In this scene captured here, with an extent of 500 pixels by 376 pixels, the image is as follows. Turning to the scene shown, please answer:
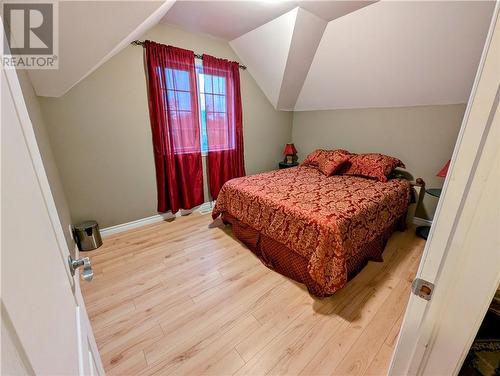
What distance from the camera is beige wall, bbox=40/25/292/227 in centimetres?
218

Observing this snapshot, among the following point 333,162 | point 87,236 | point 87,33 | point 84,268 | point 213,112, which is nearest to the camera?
point 84,268

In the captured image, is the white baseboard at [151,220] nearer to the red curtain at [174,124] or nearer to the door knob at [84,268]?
the red curtain at [174,124]

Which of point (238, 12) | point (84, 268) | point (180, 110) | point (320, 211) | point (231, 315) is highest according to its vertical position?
point (238, 12)

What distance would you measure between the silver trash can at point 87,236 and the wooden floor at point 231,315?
15cm

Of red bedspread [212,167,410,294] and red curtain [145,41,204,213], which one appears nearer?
red bedspread [212,167,410,294]

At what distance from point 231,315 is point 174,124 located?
A: 2240mm

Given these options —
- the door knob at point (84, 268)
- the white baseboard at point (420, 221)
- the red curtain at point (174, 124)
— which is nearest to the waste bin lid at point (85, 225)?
the red curtain at point (174, 124)

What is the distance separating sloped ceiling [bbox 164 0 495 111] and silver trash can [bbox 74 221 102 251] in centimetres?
241

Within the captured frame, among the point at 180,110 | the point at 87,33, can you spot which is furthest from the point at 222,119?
the point at 87,33

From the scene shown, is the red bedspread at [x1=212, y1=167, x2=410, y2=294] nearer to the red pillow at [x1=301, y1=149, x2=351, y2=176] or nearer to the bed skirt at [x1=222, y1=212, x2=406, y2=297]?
the bed skirt at [x1=222, y1=212, x2=406, y2=297]

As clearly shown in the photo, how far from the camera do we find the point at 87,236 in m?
2.24

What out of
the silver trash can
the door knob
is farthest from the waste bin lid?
the door knob

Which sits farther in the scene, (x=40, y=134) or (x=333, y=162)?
(x=333, y=162)

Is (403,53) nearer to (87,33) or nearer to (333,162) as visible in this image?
(333,162)
